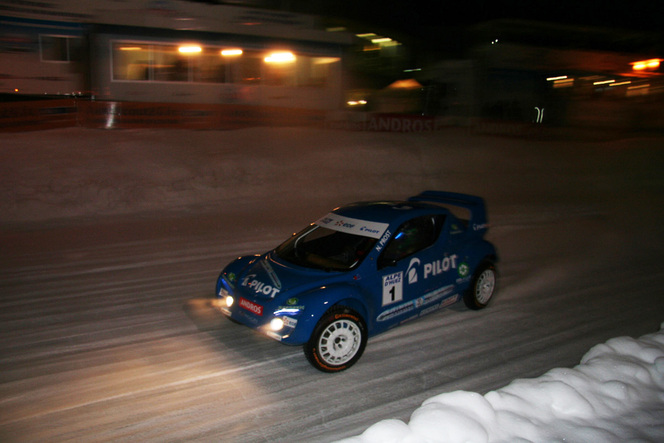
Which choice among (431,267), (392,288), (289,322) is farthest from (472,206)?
(289,322)

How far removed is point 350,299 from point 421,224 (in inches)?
56.2

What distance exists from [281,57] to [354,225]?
57.2ft

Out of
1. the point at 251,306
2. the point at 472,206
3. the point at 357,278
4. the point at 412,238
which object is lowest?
the point at 251,306

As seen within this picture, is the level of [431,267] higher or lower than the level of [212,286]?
higher

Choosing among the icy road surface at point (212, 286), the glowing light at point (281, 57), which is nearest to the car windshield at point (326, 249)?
the icy road surface at point (212, 286)

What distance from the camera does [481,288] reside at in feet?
20.5

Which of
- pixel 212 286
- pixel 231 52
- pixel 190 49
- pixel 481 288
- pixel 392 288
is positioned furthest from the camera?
pixel 231 52

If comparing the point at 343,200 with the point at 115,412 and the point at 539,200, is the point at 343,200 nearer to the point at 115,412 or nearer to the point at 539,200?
the point at 539,200

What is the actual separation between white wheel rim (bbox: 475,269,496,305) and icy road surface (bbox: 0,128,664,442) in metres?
0.22

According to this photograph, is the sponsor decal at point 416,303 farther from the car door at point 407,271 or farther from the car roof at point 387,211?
the car roof at point 387,211

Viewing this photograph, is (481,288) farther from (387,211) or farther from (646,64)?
(646,64)

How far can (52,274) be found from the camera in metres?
7.10

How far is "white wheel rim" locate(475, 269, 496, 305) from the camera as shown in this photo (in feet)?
20.3

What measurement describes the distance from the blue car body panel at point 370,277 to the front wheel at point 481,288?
114mm
